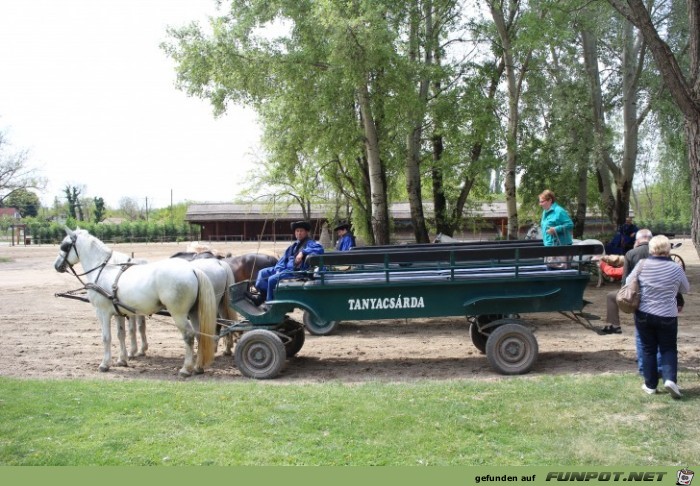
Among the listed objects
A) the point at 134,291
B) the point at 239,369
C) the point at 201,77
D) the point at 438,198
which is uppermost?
the point at 201,77

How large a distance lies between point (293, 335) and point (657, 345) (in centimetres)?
465

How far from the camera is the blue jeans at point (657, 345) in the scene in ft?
19.6

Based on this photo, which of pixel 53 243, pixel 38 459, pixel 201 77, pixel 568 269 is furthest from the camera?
pixel 53 243

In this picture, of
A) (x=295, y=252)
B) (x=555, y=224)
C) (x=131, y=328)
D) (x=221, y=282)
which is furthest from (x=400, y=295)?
(x=131, y=328)

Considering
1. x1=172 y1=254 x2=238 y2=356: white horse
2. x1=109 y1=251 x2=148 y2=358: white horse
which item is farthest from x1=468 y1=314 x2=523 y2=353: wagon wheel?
x1=109 y1=251 x2=148 y2=358: white horse

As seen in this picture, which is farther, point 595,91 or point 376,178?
point 595,91

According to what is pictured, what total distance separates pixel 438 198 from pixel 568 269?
12.7 metres

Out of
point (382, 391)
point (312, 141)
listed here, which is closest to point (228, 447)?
point (382, 391)

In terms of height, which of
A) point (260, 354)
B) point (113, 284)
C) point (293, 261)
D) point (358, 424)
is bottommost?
point (358, 424)

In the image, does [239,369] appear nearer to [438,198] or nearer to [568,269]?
[568,269]

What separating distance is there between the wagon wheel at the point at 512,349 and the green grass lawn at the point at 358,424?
0.71 metres

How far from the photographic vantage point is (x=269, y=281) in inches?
321

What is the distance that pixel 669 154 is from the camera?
21.1m

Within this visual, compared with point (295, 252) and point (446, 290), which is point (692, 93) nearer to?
point (446, 290)
